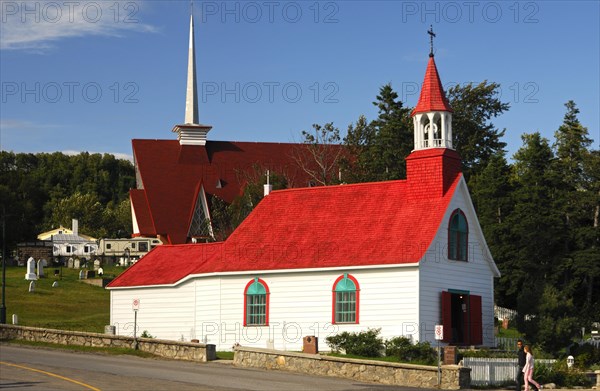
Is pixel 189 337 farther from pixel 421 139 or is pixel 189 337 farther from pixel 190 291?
pixel 421 139

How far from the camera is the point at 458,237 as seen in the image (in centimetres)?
4850

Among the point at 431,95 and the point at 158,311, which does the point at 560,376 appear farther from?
the point at 158,311

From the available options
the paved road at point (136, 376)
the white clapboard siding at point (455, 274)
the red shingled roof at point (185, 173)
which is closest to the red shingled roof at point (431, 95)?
the white clapboard siding at point (455, 274)

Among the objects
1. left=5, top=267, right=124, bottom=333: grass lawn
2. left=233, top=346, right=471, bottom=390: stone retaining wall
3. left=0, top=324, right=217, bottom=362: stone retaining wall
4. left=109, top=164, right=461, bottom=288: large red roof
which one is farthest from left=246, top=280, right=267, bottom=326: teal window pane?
left=5, top=267, right=124, bottom=333: grass lawn

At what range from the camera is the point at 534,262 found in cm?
6819

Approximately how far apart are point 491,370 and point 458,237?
10294 millimetres

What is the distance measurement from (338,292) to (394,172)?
29215mm

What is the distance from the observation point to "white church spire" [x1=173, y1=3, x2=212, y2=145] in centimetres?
9656

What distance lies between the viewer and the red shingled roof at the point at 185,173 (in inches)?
3460

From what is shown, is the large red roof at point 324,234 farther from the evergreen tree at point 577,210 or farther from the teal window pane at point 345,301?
the evergreen tree at point 577,210

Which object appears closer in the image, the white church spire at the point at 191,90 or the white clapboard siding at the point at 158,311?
the white clapboard siding at the point at 158,311

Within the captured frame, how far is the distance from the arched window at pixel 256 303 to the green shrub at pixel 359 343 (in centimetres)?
426

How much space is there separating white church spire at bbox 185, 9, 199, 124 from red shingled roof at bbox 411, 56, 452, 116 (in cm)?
5016

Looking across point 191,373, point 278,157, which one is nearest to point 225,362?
point 191,373
